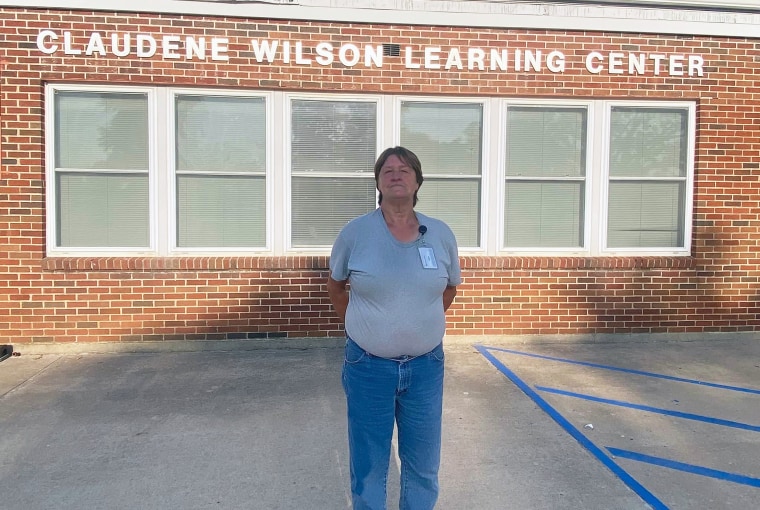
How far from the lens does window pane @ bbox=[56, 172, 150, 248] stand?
6.37 metres

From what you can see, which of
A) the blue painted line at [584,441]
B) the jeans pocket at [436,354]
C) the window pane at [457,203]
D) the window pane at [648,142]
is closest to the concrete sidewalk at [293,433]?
the blue painted line at [584,441]

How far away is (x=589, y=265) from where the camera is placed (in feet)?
22.3

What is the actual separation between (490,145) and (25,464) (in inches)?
202

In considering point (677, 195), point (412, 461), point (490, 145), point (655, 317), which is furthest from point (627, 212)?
point (412, 461)

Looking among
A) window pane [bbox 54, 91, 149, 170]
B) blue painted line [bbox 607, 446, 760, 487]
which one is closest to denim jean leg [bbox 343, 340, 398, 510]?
blue painted line [bbox 607, 446, 760, 487]

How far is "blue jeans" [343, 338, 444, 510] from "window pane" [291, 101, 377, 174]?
413 cm

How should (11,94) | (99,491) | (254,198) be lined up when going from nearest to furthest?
(99,491) < (11,94) < (254,198)

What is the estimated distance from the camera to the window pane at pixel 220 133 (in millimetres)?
6430

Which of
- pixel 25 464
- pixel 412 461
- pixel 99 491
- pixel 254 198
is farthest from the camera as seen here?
pixel 254 198

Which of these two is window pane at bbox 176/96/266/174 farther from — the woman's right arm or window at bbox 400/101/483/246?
the woman's right arm

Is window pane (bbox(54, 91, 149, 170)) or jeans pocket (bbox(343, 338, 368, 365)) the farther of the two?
window pane (bbox(54, 91, 149, 170))

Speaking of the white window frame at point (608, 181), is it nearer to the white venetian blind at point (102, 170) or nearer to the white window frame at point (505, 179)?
the white window frame at point (505, 179)

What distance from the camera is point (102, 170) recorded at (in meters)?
6.37

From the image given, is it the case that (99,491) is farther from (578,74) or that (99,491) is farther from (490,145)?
(578,74)
